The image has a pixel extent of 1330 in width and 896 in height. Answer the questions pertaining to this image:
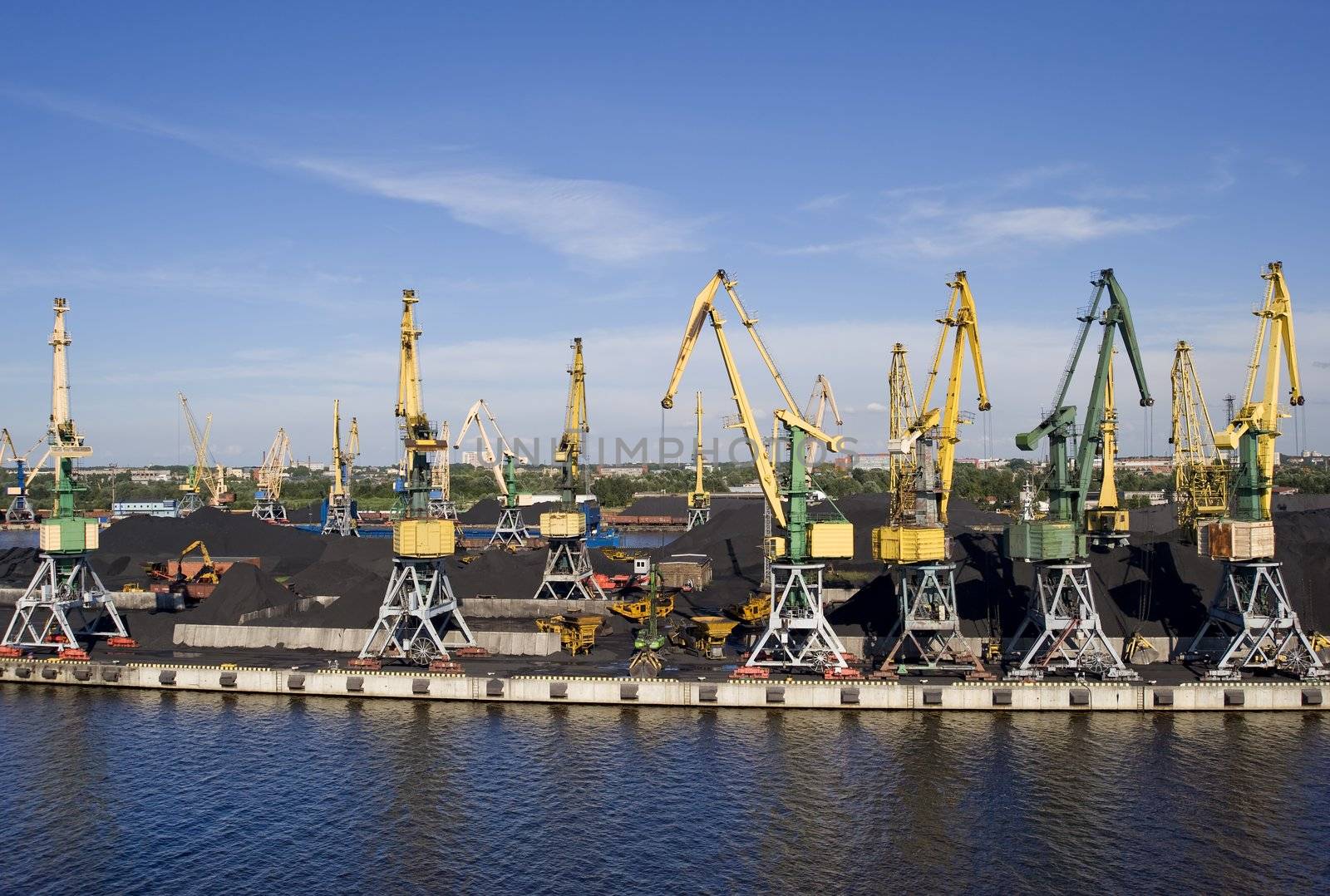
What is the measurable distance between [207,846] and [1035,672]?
41.9 metres

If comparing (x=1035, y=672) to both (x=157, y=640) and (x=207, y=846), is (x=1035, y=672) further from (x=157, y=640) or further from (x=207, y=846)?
(x=157, y=640)

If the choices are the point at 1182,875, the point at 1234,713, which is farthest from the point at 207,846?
the point at 1234,713

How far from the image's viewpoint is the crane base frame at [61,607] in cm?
6994

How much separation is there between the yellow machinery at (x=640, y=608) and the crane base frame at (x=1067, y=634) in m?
25.8

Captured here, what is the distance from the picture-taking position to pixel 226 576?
78062mm

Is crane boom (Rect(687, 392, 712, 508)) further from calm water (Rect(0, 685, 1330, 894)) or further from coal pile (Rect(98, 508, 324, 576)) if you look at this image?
calm water (Rect(0, 685, 1330, 894))

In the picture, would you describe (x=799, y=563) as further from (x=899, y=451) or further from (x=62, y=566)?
(x=62, y=566)

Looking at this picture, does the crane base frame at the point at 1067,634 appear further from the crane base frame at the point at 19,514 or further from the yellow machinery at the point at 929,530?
the crane base frame at the point at 19,514

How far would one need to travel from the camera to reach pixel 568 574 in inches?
3408

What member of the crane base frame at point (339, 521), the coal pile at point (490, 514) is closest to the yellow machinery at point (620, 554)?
the coal pile at point (490, 514)

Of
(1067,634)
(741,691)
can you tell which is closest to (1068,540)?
(1067,634)

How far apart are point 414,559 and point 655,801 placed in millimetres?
27662

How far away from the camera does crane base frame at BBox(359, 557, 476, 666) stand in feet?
217

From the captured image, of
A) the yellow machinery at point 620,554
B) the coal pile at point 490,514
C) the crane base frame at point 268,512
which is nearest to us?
the yellow machinery at point 620,554
